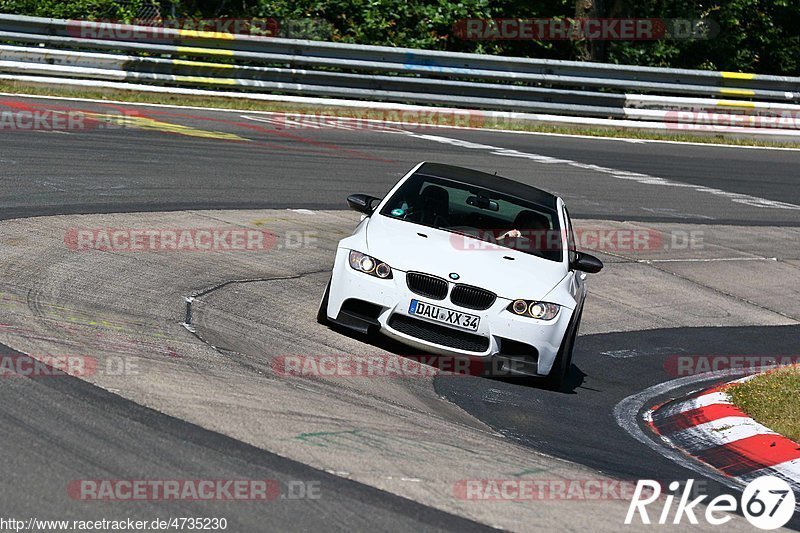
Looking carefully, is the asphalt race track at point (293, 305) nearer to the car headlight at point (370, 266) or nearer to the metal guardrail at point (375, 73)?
the car headlight at point (370, 266)

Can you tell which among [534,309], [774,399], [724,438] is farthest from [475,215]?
[724,438]

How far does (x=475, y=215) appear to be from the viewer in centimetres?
1018

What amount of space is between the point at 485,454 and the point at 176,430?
1.68 metres

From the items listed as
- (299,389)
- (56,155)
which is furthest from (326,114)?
(299,389)

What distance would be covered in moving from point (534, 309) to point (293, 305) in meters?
2.23

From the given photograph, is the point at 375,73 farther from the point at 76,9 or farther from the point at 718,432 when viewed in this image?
the point at 718,432

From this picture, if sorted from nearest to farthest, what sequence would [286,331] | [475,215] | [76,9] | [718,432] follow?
[718,432]
[286,331]
[475,215]
[76,9]

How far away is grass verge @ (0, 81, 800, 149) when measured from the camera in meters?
20.4

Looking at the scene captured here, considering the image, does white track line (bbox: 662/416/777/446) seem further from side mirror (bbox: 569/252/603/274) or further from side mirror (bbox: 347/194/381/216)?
side mirror (bbox: 347/194/381/216)

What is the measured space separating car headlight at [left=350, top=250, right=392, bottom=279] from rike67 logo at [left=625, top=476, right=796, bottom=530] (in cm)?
293

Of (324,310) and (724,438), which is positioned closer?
(724,438)

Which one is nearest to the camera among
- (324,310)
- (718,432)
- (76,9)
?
(718,432)

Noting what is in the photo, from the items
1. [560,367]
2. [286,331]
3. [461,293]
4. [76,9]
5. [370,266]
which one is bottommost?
[560,367]

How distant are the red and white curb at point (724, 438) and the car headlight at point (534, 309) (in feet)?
3.34
